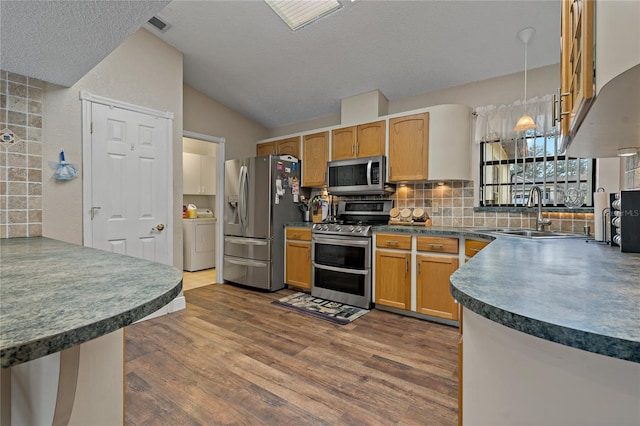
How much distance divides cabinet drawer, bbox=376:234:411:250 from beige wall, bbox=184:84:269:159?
8.58 ft

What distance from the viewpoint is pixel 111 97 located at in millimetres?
2729

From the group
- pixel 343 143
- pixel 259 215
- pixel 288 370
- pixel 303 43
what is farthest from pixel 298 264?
pixel 303 43

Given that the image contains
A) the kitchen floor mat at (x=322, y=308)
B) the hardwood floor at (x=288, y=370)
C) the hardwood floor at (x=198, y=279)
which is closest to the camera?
the hardwood floor at (x=288, y=370)

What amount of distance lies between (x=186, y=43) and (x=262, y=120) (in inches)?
69.5

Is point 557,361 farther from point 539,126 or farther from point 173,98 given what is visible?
point 173,98

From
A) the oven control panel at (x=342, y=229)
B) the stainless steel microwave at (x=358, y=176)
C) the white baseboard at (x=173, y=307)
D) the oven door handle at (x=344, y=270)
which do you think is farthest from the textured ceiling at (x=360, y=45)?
the white baseboard at (x=173, y=307)

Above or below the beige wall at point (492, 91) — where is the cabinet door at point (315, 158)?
below

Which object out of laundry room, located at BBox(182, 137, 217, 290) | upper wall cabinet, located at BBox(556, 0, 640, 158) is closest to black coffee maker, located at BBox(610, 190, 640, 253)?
upper wall cabinet, located at BBox(556, 0, 640, 158)

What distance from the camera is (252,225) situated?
4.00 metres

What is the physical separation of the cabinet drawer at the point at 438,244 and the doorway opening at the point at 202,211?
9.32 ft

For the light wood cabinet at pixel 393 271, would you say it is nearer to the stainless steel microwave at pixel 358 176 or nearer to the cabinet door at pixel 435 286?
the cabinet door at pixel 435 286

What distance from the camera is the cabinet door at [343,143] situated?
3.74 m

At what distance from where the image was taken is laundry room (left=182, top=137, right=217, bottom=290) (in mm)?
5000

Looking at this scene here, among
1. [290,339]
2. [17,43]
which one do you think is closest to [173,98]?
[17,43]
